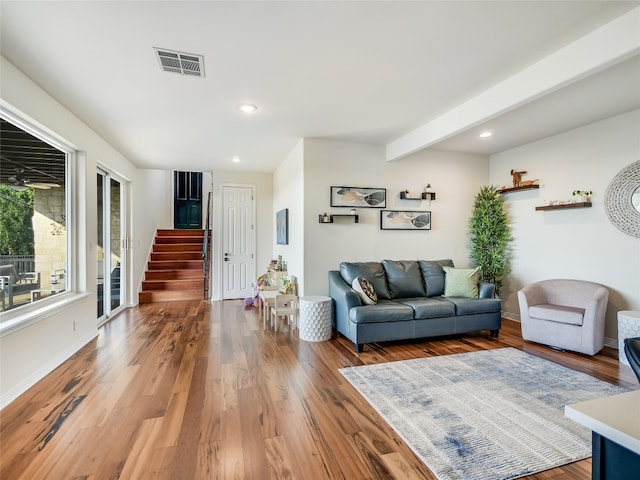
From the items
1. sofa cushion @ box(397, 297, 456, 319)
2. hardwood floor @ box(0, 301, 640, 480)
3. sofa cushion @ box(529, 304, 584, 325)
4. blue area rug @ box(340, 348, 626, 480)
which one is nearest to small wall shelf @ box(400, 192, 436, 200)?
sofa cushion @ box(397, 297, 456, 319)

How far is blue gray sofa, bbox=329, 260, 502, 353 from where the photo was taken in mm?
3439

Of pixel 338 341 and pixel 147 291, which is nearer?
pixel 338 341

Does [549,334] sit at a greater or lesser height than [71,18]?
lesser

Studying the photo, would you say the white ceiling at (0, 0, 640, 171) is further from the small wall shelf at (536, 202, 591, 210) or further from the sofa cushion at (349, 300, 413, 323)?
the sofa cushion at (349, 300, 413, 323)

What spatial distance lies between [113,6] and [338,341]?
3.52 metres

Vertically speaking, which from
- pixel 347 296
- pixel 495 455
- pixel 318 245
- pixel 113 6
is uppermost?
pixel 113 6

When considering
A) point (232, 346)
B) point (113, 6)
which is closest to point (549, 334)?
point (232, 346)

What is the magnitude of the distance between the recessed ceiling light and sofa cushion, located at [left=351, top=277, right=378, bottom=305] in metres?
2.22

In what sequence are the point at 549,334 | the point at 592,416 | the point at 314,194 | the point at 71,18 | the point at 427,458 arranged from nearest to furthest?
1. the point at 592,416
2. the point at 427,458
3. the point at 71,18
4. the point at 549,334
5. the point at 314,194

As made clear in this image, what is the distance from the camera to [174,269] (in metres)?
6.78

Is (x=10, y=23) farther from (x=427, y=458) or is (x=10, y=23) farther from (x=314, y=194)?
(x=427, y=458)

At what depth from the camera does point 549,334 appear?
11.5 ft

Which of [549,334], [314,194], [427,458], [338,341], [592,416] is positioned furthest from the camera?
[314,194]

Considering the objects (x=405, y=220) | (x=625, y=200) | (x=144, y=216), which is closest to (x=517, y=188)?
(x=625, y=200)
